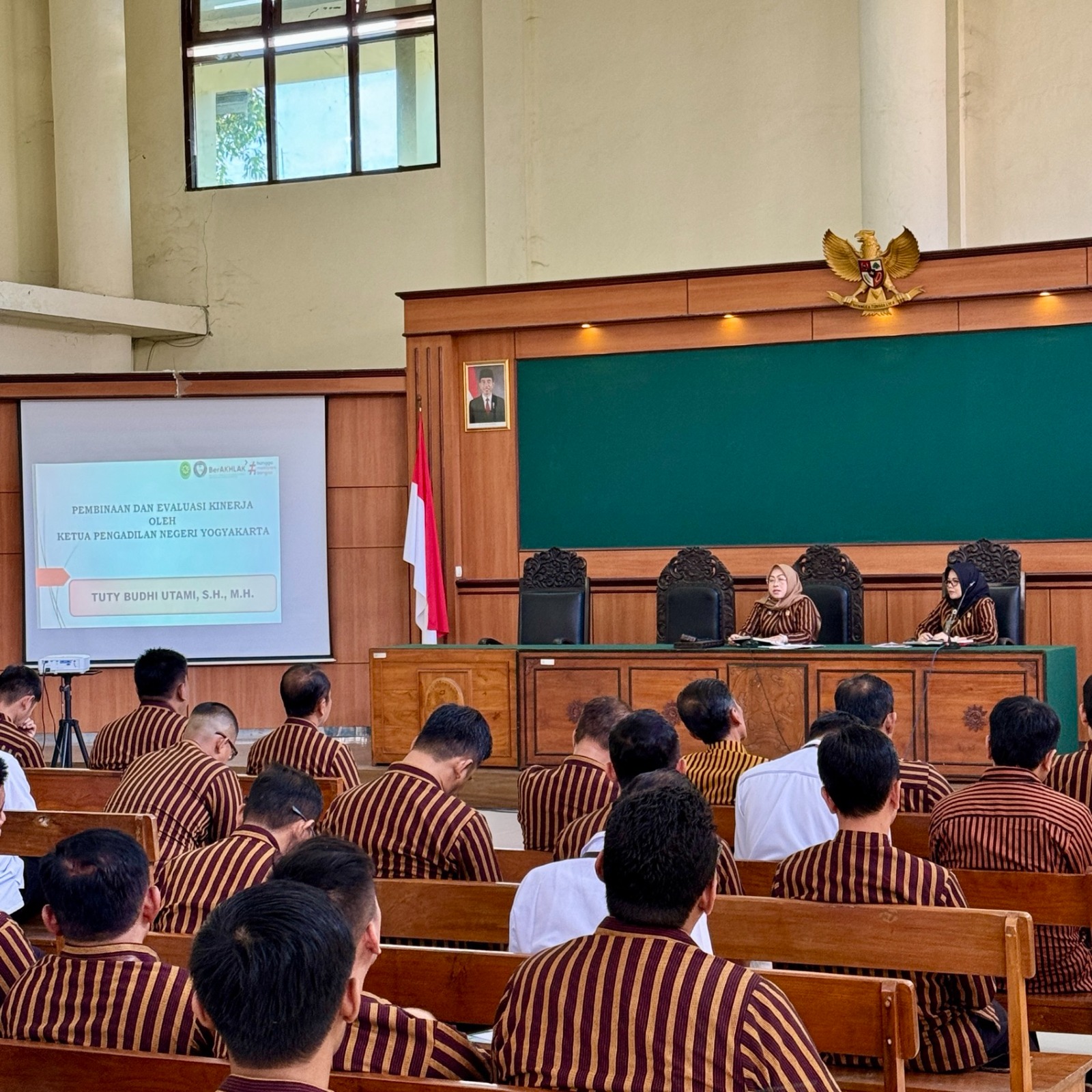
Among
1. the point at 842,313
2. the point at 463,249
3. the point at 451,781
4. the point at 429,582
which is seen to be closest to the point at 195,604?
the point at 429,582

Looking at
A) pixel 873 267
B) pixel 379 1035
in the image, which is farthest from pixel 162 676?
pixel 873 267

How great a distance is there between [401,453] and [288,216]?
2.88m

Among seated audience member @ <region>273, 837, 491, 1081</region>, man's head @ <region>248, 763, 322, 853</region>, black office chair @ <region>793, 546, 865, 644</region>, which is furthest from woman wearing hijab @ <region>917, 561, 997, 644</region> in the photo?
seated audience member @ <region>273, 837, 491, 1081</region>

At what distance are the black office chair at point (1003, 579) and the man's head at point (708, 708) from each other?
3945 millimetres

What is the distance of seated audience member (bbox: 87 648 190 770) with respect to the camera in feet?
16.8

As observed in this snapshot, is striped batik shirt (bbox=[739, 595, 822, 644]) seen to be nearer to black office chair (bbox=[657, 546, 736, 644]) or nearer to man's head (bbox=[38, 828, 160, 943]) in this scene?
black office chair (bbox=[657, 546, 736, 644])

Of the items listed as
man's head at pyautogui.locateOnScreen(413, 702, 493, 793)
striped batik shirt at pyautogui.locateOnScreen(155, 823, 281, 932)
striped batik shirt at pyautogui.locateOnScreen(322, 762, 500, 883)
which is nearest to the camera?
striped batik shirt at pyautogui.locateOnScreen(155, 823, 281, 932)

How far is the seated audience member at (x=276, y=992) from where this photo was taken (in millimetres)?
1479

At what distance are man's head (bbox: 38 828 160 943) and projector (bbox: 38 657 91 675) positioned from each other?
6.61 meters

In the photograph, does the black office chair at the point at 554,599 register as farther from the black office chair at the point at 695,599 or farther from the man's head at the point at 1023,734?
the man's head at the point at 1023,734

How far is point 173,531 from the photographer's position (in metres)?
10.5

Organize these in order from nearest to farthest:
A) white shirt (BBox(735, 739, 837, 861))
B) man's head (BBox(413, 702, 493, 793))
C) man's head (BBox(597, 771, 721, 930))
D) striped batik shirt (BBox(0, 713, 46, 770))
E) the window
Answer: man's head (BBox(597, 771, 721, 930)), man's head (BBox(413, 702, 493, 793)), white shirt (BBox(735, 739, 837, 861)), striped batik shirt (BBox(0, 713, 46, 770)), the window

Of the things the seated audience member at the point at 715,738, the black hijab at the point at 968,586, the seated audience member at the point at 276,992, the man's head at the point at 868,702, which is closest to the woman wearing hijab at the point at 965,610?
the black hijab at the point at 968,586

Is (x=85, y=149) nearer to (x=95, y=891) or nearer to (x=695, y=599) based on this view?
(x=695, y=599)
